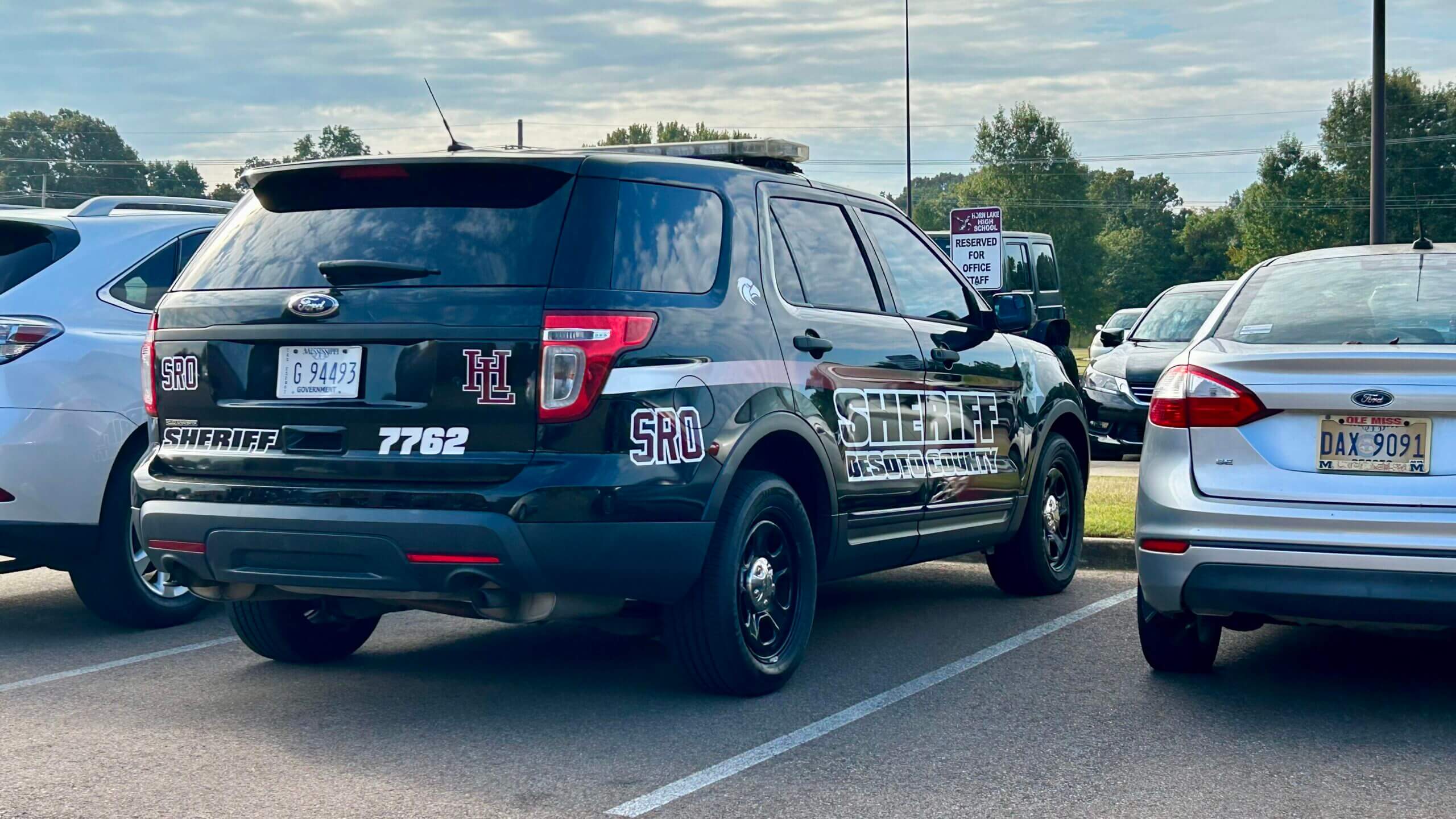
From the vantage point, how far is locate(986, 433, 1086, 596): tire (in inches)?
304

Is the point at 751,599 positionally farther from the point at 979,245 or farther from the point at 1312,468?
the point at 979,245

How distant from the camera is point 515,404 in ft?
16.0

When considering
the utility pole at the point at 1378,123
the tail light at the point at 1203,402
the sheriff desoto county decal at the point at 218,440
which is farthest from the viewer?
the utility pole at the point at 1378,123

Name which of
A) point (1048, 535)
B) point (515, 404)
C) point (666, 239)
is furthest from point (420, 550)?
point (1048, 535)

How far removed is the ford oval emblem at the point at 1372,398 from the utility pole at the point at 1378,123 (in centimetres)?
1514

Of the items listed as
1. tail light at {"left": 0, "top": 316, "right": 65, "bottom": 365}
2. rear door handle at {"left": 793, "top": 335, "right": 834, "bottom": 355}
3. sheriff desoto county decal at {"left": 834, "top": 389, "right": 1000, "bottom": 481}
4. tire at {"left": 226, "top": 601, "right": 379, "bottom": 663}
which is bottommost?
tire at {"left": 226, "top": 601, "right": 379, "bottom": 663}

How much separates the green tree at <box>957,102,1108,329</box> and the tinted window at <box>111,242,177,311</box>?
86926 millimetres

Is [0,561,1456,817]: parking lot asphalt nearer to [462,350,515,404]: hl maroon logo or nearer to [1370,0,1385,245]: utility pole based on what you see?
[462,350,515,404]: hl maroon logo

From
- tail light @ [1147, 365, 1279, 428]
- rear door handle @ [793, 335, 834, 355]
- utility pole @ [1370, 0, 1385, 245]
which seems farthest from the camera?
utility pole @ [1370, 0, 1385, 245]

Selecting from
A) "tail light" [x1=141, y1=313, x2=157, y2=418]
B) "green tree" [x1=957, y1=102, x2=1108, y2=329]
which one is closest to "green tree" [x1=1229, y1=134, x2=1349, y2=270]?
"green tree" [x1=957, y1=102, x2=1108, y2=329]

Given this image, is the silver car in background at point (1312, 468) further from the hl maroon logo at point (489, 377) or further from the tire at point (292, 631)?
the tire at point (292, 631)

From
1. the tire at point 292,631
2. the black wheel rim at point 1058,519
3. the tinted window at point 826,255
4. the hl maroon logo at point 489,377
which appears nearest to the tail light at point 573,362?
the hl maroon logo at point 489,377

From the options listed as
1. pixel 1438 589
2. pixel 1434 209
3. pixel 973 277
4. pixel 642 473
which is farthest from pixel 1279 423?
pixel 1434 209

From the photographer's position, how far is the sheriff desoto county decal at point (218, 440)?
515 centimetres
